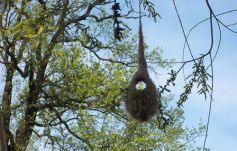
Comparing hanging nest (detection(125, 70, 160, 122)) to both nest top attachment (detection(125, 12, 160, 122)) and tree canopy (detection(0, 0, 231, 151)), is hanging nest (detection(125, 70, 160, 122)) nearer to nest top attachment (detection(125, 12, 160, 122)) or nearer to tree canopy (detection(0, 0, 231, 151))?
nest top attachment (detection(125, 12, 160, 122))

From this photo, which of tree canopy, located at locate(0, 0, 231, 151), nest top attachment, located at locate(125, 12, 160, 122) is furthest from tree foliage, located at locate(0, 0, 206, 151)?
nest top attachment, located at locate(125, 12, 160, 122)

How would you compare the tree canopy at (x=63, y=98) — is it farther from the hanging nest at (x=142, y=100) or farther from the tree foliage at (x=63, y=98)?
the hanging nest at (x=142, y=100)

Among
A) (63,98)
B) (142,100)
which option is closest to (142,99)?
(142,100)

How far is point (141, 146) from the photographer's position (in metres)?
16.9

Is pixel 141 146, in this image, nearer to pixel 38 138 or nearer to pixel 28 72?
pixel 38 138

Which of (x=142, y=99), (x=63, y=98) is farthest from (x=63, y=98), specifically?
(x=142, y=99)

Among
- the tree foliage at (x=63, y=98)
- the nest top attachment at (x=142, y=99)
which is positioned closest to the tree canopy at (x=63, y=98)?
the tree foliage at (x=63, y=98)

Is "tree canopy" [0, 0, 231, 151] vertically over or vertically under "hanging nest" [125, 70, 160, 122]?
over

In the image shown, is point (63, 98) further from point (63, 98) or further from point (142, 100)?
point (142, 100)

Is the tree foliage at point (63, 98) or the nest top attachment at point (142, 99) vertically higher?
the tree foliage at point (63, 98)

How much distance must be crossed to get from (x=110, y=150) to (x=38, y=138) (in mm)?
3095

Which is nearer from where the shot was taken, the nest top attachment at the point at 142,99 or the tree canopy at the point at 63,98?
the nest top attachment at the point at 142,99

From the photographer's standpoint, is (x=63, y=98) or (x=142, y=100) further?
(x=63, y=98)

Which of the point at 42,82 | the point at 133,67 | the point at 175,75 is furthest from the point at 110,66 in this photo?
the point at 175,75
